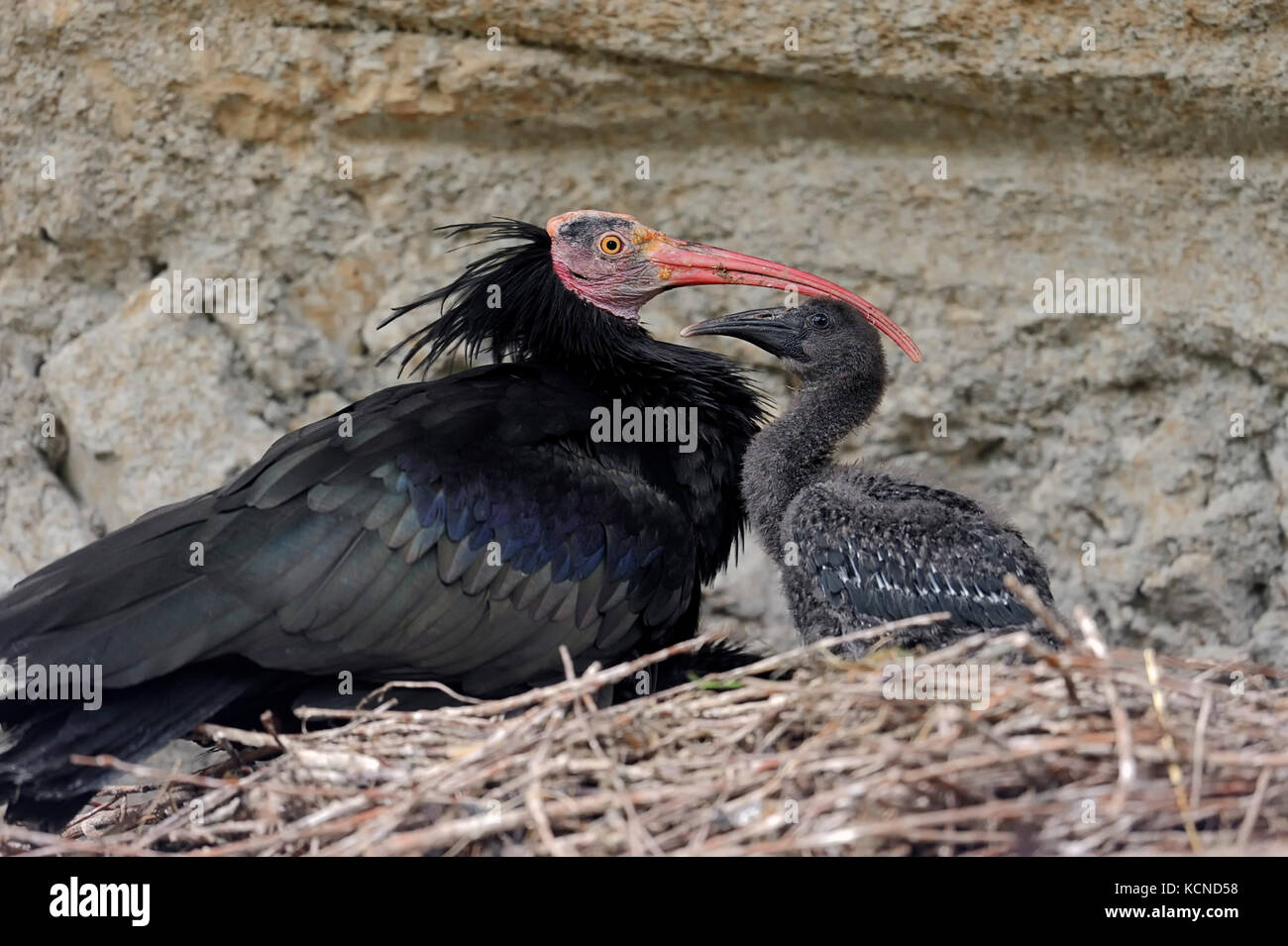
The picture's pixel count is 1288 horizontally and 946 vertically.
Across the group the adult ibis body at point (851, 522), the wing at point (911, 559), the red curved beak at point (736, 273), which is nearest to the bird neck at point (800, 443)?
the adult ibis body at point (851, 522)

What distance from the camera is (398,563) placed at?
421 centimetres

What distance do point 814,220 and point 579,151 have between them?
805mm

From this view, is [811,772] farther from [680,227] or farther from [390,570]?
[680,227]

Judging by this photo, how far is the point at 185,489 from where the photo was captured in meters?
5.66

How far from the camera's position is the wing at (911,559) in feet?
13.6

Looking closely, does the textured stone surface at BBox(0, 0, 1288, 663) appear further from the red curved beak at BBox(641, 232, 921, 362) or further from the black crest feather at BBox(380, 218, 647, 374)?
the black crest feather at BBox(380, 218, 647, 374)

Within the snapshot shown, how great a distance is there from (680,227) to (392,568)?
2.07m

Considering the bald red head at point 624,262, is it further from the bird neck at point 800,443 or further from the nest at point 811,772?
the nest at point 811,772

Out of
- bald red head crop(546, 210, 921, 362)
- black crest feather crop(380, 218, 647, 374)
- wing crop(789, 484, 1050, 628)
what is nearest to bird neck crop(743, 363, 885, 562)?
wing crop(789, 484, 1050, 628)

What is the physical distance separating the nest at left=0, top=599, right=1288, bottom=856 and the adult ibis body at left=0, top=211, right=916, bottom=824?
1.05 feet

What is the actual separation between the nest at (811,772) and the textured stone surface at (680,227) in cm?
205

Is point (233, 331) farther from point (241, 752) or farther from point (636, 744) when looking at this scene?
point (636, 744)

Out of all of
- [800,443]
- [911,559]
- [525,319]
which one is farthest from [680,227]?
[911,559]
